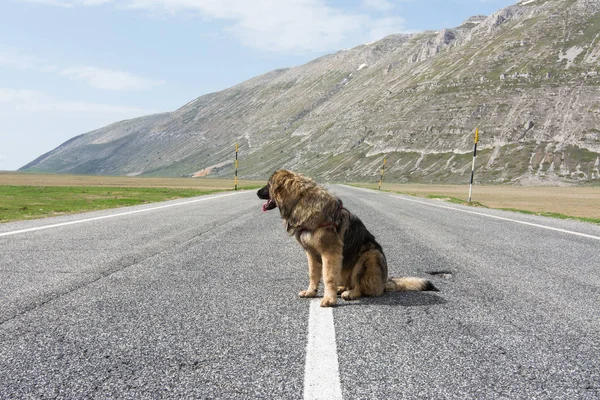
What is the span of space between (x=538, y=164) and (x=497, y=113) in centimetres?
2521

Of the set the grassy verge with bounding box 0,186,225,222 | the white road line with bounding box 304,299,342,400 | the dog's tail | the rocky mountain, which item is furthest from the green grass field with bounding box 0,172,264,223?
the rocky mountain

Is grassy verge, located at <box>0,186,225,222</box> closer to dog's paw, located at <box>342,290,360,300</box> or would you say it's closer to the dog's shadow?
dog's paw, located at <box>342,290,360,300</box>

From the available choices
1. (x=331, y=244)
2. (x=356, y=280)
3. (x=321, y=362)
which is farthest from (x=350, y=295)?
(x=321, y=362)

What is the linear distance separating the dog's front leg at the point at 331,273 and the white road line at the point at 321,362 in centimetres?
43

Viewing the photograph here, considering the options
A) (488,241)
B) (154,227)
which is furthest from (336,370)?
(154,227)

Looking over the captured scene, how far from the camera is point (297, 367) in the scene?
309 centimetres

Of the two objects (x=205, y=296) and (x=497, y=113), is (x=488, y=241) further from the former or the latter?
(x=497, y=113)

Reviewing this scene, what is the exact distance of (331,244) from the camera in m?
4.98

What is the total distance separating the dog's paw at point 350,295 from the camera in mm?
5152

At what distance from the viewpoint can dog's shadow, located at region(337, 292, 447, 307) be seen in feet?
16.0

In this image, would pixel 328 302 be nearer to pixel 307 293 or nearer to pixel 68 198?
pixel 307 293

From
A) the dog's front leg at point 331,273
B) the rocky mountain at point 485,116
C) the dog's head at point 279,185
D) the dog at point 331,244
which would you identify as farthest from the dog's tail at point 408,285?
the rocky mountain at point 485,116

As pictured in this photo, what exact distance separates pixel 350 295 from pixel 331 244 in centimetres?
65

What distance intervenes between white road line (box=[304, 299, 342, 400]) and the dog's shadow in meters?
0.68
